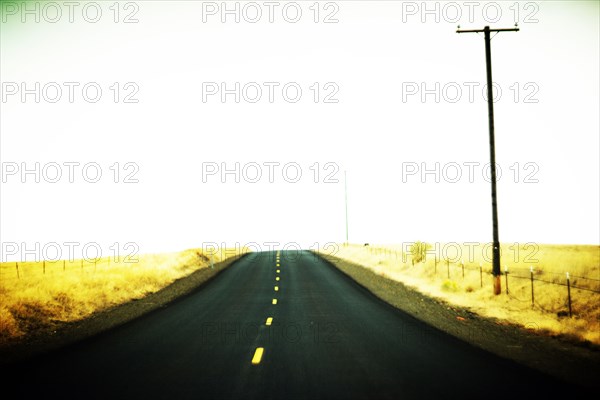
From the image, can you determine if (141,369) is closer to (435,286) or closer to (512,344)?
(512,344)

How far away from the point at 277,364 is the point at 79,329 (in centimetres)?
748

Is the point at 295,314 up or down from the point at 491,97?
down

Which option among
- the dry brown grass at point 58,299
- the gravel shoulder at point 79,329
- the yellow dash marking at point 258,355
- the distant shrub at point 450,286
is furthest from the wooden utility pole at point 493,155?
the dry brown grass at point 58,299

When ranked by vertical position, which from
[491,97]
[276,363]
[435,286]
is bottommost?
[435,286]

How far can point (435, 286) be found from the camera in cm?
2088

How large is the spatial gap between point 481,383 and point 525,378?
0.95 metres

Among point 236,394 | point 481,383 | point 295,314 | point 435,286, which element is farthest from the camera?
point 435,286

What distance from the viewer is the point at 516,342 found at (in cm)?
993

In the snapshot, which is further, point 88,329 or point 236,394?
point 88,329

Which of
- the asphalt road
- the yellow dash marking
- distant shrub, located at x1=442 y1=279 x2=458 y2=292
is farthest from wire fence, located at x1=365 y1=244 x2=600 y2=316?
the yellow dash marking

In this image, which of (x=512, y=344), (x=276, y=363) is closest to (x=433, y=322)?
(x=512, y=344)

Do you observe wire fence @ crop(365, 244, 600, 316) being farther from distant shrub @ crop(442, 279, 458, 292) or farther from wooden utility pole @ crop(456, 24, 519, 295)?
distant shrub @ crop(442, 279, 458, 292)

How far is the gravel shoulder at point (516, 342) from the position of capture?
7.61 metres

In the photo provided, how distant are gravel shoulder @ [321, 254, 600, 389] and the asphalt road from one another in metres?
0.52
